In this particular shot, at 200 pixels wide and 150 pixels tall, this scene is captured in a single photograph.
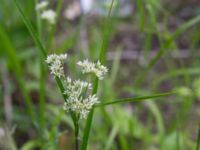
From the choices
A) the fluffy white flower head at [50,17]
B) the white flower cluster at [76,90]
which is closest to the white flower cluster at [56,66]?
the white flower cluster at [76,90]

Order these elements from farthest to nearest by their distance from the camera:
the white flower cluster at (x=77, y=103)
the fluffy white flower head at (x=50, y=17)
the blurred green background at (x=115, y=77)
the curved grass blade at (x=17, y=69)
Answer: the blurred green background at (x=115, y=77)
the curved grass blade at (x=17, y=69)
the fluffy white flower head at (x=50, y=17)
the white flower cluster at (x=77, y=103)

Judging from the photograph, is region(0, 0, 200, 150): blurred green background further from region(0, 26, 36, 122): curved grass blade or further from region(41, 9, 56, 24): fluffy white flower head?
region(41, 9, 56, 24): fluffy white flower head

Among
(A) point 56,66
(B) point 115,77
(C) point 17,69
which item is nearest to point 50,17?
(C) point 17,69

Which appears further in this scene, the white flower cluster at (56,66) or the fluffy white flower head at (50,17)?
the fluffy white flower head at (50,17)

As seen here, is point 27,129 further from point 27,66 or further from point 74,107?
point 74,107

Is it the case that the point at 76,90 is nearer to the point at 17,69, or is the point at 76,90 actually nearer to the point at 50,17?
the point at 50,17

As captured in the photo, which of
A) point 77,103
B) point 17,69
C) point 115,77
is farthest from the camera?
point 115,77

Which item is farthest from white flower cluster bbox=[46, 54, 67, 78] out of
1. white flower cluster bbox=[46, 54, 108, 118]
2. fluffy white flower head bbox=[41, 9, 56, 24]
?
fluffy white flower head bbox=[41, 9, 56, 24]

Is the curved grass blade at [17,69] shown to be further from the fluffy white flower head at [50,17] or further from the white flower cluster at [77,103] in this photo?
the white flower cluster at [77,103]

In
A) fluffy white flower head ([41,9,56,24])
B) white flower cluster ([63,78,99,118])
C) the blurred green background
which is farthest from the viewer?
the blurred green background
